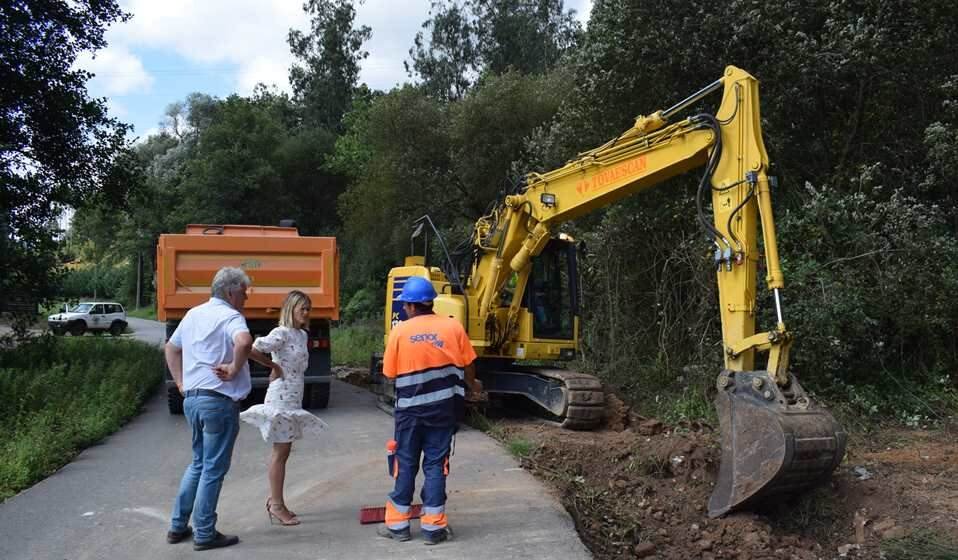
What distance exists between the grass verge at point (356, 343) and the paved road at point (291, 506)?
10.3 m

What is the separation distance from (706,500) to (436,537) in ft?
8.44

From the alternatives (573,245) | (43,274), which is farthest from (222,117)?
(573,245)

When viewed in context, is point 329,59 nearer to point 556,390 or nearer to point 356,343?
point 356,343

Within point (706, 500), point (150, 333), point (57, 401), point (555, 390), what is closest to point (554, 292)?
point (555, 390)

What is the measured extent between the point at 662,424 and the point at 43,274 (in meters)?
11.7

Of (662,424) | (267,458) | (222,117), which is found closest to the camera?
(267,458)

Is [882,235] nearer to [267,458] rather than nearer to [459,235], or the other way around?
[267,458]

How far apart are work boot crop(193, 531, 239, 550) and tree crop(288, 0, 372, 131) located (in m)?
39.7

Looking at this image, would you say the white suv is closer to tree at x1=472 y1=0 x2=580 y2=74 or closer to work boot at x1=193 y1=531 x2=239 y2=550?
tree at x1=472 y1=0 x2=580 y2=74

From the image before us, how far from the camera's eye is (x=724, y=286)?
271 inches

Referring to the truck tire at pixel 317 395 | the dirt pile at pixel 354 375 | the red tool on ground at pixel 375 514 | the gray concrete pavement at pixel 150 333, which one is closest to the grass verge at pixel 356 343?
the dirt pile at pixel 354 375

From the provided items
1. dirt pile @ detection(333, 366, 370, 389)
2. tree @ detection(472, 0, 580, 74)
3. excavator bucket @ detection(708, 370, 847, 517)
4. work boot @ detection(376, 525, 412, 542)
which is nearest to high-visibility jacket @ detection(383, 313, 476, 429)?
work boot @ detection(376, 525, 412, 542)

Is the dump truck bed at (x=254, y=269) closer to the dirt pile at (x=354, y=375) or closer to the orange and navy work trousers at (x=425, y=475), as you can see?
the dirt pile at (x=354, y=375)

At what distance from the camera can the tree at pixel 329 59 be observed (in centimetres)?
4316
